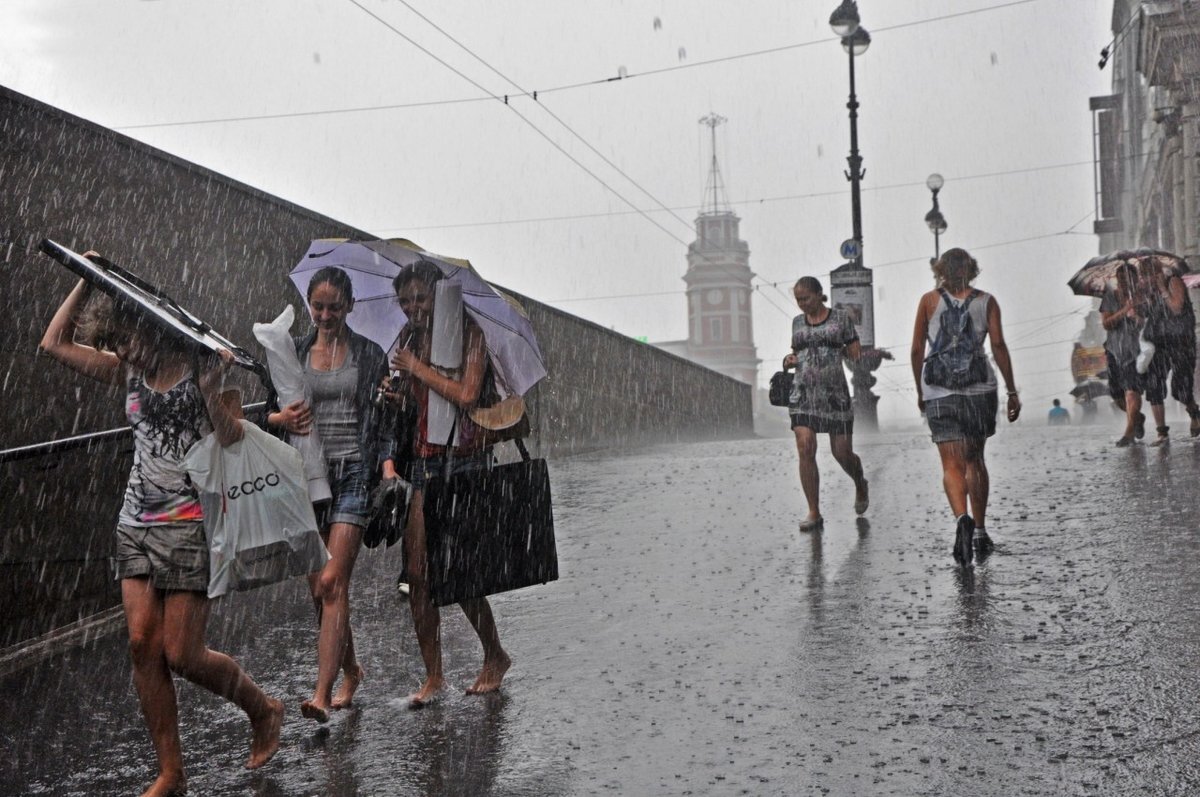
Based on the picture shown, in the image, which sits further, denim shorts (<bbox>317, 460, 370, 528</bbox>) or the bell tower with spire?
the bell tower with spire

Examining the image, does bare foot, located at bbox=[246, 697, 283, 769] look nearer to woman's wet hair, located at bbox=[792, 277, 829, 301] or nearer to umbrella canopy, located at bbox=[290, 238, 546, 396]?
umbrella canopy, located at bbox=[290, 238, 546, 396]

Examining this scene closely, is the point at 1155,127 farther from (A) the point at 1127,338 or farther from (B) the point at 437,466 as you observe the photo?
(B) the point at 437,466

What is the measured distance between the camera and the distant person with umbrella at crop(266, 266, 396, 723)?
555 centimetres

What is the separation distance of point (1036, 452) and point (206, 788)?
11.5 meters

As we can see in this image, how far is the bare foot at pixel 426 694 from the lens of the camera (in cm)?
580

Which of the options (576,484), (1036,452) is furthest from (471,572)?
(1036,452)

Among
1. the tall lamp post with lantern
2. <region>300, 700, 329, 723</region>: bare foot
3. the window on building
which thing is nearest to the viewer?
<region>300, 700, 329, 723</region>: bare foot

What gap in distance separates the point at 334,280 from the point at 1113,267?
1088cm

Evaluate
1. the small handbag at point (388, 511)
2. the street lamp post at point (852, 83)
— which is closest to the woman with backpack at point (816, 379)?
the small handbag at point (388, 511)

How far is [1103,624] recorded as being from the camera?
6.52 meters

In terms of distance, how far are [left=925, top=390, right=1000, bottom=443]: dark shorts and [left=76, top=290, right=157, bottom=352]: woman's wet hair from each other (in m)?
5.02

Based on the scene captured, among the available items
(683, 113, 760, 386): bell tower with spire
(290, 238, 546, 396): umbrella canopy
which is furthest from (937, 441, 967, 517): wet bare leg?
(683, 113, 760, 386): bell tower with spire

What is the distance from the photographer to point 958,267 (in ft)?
27.9

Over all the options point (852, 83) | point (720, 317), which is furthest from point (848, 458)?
point (720, 317)
